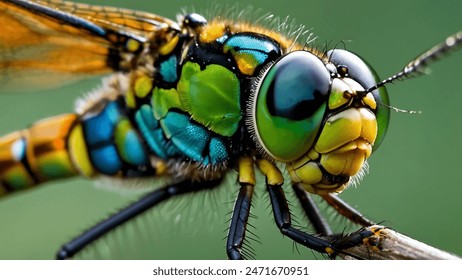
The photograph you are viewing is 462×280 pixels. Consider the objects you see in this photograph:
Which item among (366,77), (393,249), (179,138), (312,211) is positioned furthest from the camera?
(312,211)

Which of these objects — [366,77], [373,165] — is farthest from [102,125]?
[373,165]

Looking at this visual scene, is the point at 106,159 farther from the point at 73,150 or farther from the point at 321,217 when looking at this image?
the point at 321,217

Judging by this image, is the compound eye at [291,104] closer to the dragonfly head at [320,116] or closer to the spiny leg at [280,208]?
the dragonfly head at [320,116]

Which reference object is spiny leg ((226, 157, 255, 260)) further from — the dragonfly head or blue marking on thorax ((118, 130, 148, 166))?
blue marking on thorax ((118, 130, 148, 166))

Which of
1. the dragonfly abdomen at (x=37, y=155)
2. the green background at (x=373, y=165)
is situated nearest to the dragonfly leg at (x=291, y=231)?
the dragonfly abdomen at (x=37, y=155)

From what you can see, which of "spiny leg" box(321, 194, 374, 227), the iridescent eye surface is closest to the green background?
"spiny leg" box(321, 194, 374, 227)

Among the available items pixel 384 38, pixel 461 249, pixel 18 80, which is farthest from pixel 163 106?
pixel 384 38
